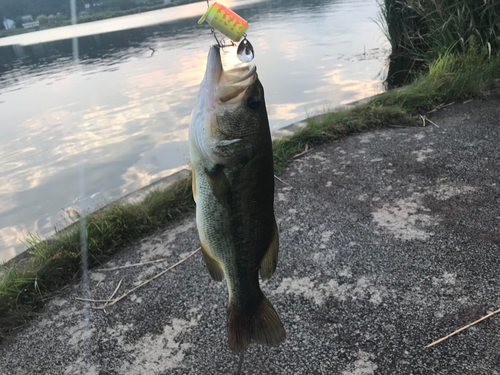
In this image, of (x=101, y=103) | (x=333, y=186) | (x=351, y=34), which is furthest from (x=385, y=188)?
(x=351, y=34)

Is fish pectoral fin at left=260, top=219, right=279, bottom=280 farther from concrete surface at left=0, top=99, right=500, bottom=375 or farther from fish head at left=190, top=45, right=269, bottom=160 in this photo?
concrete surface at left=0, top=99, right=500, bottom=375

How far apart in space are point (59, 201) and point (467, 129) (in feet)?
18.8

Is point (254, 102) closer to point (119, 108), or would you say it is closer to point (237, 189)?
point (237, 189)

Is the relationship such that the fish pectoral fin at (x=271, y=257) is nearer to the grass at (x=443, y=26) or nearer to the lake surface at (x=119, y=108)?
the lake surface at (x=119, y=108)

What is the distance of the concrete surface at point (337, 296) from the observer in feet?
7.15

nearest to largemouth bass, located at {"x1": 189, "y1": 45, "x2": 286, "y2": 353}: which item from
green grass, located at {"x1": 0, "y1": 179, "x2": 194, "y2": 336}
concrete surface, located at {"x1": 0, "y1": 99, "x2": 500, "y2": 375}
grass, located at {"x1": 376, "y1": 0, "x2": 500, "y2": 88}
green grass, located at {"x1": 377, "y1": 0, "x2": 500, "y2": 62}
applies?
concrete surface, located at {"x1": 0, "y1": 99, "x2": 500, "y2": 375}

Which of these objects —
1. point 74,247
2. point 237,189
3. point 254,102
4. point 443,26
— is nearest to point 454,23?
point 443,26

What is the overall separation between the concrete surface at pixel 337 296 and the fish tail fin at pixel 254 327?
0.70 meters

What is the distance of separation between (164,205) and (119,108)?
18.6ft

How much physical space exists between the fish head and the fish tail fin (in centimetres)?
70

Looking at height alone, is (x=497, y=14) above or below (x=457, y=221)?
above

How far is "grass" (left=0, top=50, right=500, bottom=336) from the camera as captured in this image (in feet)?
9.46

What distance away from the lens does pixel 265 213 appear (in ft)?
4.89

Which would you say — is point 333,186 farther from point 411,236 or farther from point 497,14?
point 497,14
